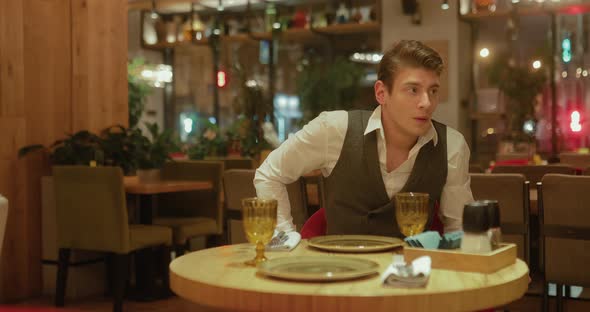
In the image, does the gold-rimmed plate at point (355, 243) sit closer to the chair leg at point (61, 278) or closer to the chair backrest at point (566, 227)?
the chair backrest at point (566, 227)

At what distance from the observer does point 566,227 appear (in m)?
3.57

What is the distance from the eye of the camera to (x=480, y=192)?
12.5ft

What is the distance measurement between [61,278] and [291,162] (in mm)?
3368

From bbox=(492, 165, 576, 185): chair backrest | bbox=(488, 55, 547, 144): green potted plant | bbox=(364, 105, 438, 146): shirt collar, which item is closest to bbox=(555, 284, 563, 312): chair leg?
bbox=(492, 165, 576, 185): chair backrest

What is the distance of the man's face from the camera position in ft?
7.11

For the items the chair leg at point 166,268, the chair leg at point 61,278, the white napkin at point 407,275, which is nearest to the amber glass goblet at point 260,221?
the white napkin at point 407,275

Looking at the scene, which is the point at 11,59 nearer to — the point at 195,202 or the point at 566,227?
the point at 195,202

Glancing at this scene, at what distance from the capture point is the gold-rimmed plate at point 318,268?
1.61 m

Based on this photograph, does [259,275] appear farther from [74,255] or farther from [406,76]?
[74,255]

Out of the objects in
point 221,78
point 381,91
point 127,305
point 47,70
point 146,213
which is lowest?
point 127,305

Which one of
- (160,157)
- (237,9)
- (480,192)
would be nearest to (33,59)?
(160,157)

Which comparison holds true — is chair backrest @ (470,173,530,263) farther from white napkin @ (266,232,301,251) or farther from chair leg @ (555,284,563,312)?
white napkin @ (266,232,301,251)

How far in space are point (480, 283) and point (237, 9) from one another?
426 inches

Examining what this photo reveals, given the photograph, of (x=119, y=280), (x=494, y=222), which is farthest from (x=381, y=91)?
(x=119, y=280)
